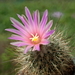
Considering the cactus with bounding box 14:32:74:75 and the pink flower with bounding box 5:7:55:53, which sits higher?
the pink flower with bounding box 5:7:55:53

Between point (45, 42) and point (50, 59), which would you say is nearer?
point (45, 42)

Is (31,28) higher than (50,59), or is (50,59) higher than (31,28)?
(31,28)

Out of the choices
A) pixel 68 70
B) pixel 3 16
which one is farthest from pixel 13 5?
pixel 68 70

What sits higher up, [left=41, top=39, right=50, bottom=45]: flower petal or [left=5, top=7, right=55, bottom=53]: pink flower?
[left=5, top=7, right=55, bottom=53]: pink flower

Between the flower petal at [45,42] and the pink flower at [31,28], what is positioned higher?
the pink flower at [31,28]

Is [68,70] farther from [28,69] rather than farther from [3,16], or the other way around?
[3,16]

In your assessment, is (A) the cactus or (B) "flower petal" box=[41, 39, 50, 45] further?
(A) the cactus

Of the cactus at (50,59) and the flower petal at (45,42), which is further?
the cactus at (50,59)

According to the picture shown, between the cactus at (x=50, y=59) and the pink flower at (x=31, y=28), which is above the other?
the pink flower at (x=31, y=28)
